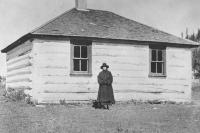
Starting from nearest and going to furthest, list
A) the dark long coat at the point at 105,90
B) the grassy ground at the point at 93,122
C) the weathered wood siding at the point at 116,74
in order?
1. the grassy ground at the point at 93,122
2. the dark long coat at the point at 105,90
3. the weathered wood siding at the point at 116,74

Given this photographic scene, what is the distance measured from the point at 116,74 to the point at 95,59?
1.35m

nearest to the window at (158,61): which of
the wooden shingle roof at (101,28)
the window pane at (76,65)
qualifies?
the wooden shingle roof at (101,28)

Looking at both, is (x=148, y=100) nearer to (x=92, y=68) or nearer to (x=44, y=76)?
(x=92, y=68)

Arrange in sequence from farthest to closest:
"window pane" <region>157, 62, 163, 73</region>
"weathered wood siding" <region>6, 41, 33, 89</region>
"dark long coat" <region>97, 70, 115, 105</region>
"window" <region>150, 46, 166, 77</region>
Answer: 1. "window pane" <region>157, 62, 163, 73</region>
2. "window" <region>150, 46, 166, 77</region>
3. "weathered wood siding" <region>6, 41, 33, 89</region>
4. "dark long coat" <region>97, 70, 115, 105</region>

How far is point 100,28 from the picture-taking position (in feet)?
63.2

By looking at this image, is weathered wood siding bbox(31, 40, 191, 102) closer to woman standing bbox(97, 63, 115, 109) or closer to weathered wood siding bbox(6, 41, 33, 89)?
weathered wood siding bbox(6, 41, 33, 89)

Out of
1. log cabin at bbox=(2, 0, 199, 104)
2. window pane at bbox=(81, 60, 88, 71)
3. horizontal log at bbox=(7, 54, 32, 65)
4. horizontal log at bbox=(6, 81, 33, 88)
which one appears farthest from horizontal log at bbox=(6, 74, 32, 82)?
window pane at bbox=(81, 60, 88, 71)

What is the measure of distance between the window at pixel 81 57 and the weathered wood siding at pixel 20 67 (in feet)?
6.70

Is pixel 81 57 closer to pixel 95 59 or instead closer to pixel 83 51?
pixel 83 51

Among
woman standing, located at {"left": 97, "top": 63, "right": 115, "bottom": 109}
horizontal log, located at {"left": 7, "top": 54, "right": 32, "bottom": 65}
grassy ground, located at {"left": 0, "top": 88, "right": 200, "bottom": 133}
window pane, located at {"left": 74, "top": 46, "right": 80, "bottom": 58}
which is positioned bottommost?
grassy ground, located at {"left": 0, "top": 88, "right": 200, "bottom": 133}

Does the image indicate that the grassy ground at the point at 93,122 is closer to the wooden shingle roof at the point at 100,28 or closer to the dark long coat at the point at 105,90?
the dark long coat at the point at 105,90

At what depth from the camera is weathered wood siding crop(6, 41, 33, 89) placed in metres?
18.2

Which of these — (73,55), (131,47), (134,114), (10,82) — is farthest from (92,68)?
(10,82)

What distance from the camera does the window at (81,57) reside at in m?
18.0
